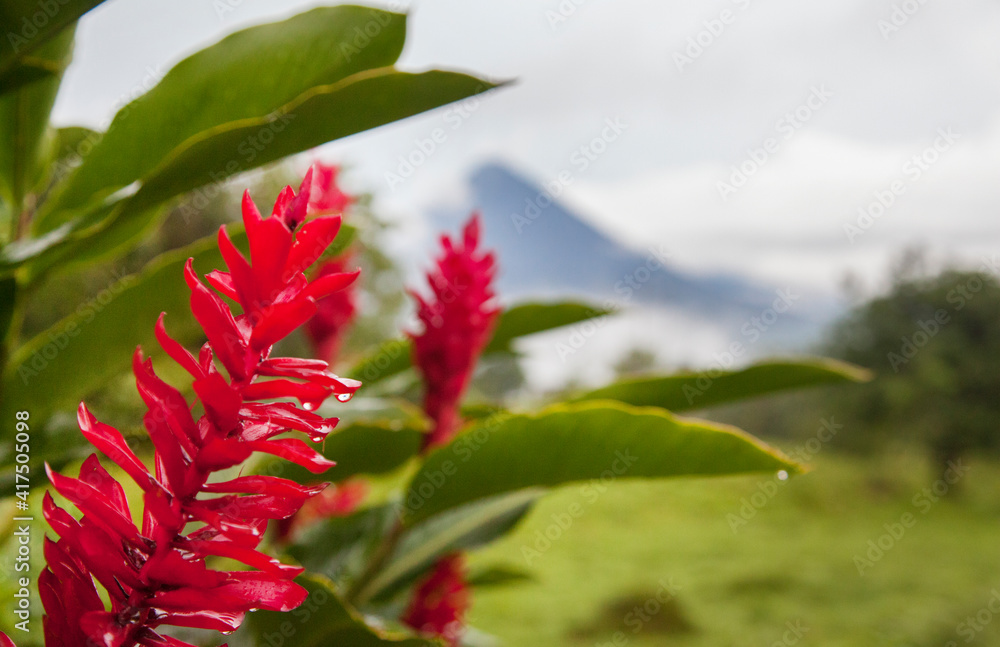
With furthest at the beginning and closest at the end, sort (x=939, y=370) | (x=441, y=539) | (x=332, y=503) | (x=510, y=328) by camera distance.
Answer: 1. (x=939, y=370)
2. (x=332, y=503)
3. (x=510, y=328)
4. (x=441, y=539)

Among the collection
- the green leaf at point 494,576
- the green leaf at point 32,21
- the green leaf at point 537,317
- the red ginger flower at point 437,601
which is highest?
the green leaf at point 32,21

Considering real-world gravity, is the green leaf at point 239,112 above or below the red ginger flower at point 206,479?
above

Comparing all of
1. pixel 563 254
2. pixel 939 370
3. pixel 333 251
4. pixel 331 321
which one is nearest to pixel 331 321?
pixel 331 321

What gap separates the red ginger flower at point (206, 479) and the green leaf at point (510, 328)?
694 millimetres

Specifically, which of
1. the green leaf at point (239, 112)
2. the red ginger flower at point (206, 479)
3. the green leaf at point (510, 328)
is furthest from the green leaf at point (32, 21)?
the green leaf at point (510, 328)

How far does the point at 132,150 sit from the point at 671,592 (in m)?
4.55

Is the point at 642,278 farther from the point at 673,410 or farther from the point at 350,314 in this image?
the point at 673,410

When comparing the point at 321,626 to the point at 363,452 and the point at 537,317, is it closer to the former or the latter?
the point at 363,452

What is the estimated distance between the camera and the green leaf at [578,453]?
60 centimetres

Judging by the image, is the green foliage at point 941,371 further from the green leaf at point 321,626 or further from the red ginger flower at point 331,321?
the green leaf at point 321,626

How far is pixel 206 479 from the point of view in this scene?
0.71ft

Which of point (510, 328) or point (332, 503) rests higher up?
point (510, 328)

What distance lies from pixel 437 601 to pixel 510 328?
1.26 ft

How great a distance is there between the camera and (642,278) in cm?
237
